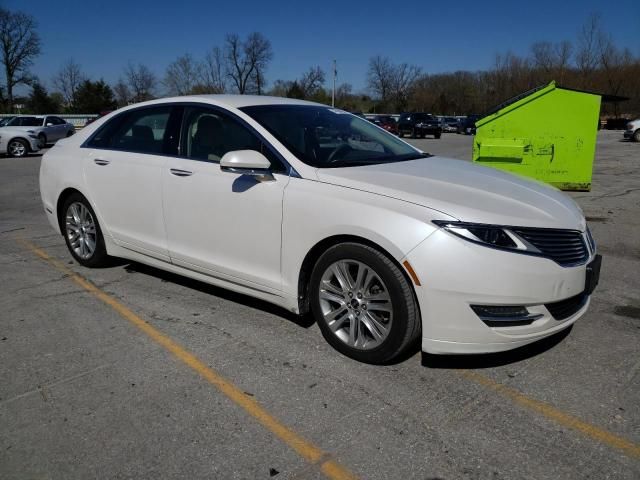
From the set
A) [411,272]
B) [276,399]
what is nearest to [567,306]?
[411,272]

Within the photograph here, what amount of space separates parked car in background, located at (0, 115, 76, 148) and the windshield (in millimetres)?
19811

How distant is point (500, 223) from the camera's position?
274 centimetres

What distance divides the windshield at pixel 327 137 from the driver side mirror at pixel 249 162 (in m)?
0.22

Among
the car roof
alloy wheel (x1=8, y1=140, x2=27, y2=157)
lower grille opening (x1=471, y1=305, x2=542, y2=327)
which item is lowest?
lower grille opening (x1=471, y1=305, x2=542, y2=327)

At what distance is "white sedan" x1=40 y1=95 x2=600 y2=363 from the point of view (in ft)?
8.95

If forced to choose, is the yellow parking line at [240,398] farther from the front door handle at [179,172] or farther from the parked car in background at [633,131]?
the parked car in background at [633,131]

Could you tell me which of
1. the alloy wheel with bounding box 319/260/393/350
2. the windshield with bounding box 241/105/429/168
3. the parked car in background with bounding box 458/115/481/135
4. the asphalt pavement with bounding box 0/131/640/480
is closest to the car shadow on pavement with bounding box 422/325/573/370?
the asphalt pavement with bounding box 0/131/640/480

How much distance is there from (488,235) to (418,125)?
1414 inches

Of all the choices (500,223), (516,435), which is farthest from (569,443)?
(500,223)

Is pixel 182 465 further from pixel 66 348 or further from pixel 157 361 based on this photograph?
pixel 66 348

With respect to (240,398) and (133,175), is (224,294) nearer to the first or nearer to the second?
(133,175)

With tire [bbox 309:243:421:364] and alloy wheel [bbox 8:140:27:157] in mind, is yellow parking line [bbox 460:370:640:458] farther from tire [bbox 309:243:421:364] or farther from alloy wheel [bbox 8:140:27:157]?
alloy wheel [bbox 8:140:27:157]

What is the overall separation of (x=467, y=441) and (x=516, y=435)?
252mm

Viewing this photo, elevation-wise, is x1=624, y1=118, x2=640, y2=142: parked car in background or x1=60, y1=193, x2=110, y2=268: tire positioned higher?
x1=624, y1=118, x2=640, y2=142: parked car in background
